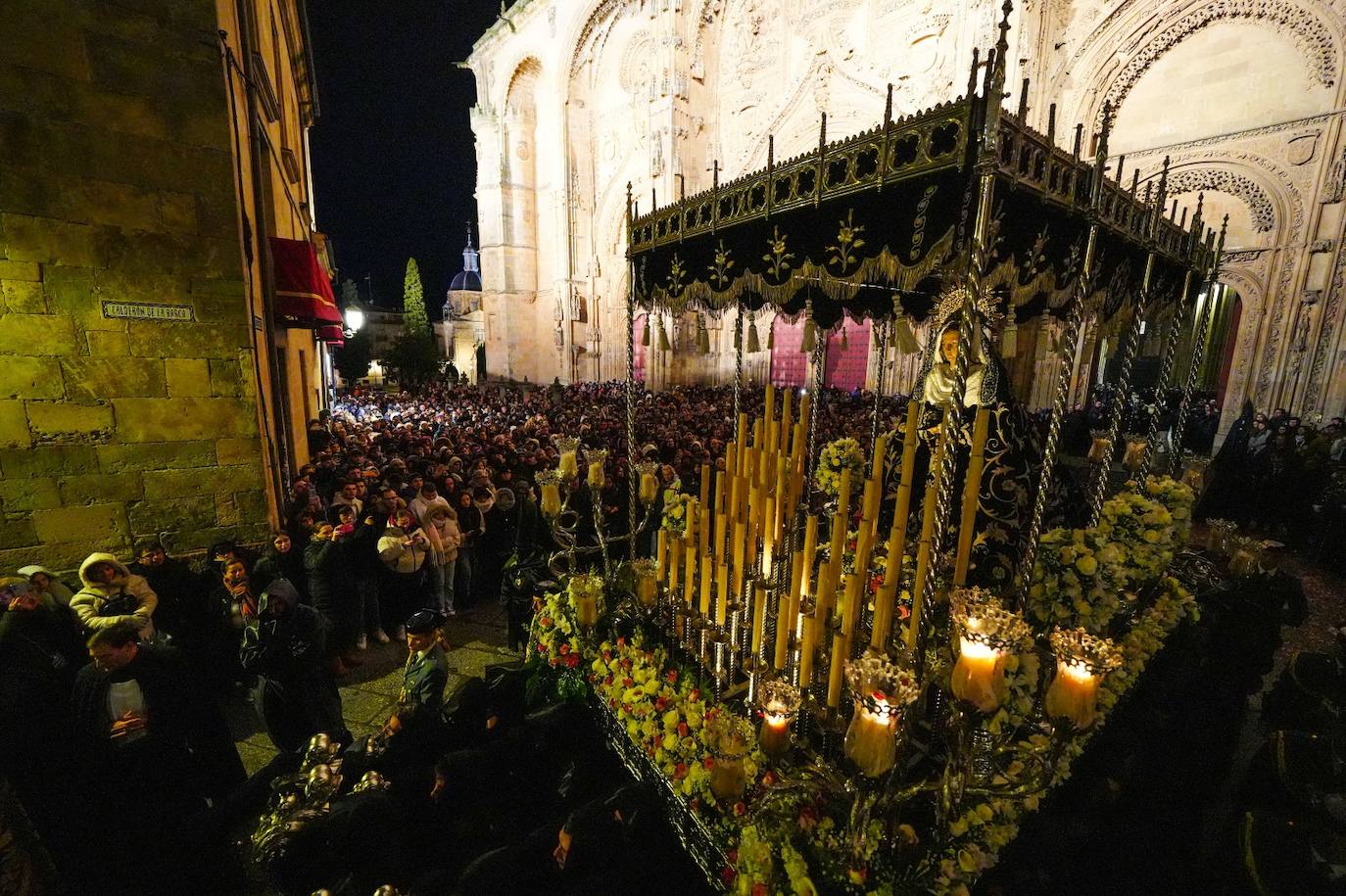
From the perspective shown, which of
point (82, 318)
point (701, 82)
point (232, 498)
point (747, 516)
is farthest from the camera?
point (701, 82)

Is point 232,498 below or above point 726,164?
below

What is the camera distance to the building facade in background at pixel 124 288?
4.05 meters

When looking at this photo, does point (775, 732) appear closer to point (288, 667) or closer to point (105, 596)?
point (288, 667)

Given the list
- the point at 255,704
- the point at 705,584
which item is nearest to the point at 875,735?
→ the point at 705,584

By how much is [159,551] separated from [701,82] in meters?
23.7

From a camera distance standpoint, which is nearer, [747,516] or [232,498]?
[747,516]

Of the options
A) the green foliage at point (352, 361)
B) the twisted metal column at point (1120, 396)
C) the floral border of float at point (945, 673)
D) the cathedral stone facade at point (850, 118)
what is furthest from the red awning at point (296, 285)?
the green foliage at point (352, 361)

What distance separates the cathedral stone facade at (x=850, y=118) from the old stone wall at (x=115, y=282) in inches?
248

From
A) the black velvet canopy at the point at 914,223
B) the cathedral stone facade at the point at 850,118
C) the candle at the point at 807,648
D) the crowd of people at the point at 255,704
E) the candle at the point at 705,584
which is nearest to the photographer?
the candle at the point at 807,648

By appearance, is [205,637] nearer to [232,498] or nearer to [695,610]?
[232,498]

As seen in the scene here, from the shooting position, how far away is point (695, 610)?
3684mm

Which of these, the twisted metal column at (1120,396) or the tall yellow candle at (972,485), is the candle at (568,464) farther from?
the twisted metal column at (1120,396)

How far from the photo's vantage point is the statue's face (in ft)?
11.8

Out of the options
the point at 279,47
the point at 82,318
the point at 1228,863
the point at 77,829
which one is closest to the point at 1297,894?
the point at 1228,863
